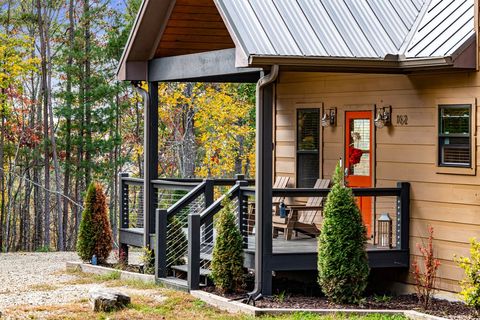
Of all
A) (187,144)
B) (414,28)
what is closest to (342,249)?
(414,28)

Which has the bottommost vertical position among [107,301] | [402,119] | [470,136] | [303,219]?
[107,301]

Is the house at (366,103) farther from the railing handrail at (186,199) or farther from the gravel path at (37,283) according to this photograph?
the gravel path at (37,283)

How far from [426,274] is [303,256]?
1.76 metres

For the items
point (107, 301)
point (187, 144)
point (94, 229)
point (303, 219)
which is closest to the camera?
point (107, 301)

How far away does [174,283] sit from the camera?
45.1 feet

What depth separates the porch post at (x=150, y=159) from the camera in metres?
16.0

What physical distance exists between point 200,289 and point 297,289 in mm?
1669

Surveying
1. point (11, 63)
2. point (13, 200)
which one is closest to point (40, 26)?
point (11, 63)

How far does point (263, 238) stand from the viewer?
1270 cm

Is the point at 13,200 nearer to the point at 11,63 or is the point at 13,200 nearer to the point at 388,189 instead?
the point at 11,63

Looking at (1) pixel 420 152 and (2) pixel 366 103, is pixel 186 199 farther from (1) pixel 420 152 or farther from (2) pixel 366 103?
(1) pixel 420 152

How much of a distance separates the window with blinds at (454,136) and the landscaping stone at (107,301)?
15.5 feet

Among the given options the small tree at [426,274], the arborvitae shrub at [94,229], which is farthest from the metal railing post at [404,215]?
the arborvitae shrub at [94,229]

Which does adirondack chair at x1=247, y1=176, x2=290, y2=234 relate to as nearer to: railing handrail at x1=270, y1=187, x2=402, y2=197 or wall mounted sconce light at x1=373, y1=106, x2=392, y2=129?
railing handrail at x1=270, y1=187, x2=402, y2=197
